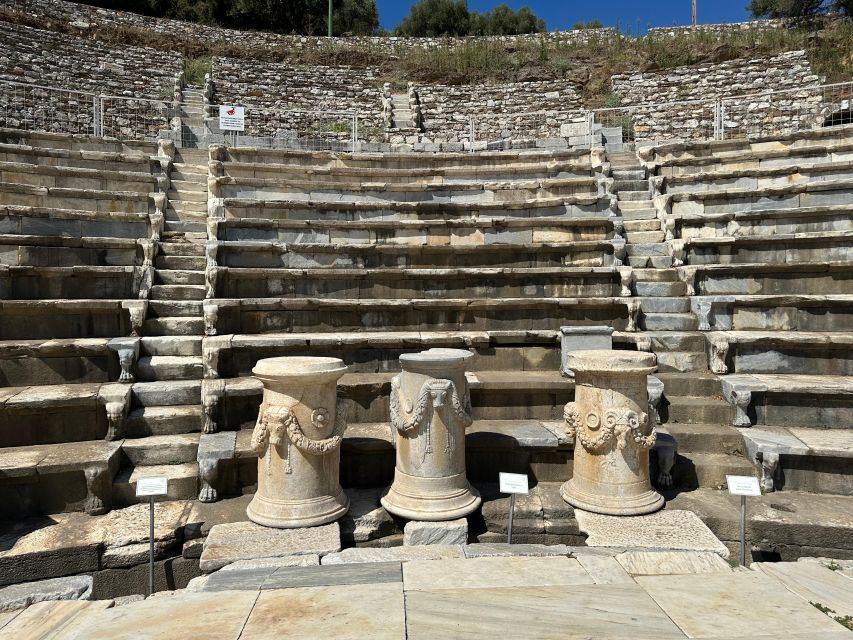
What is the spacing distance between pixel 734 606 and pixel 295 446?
374 cm

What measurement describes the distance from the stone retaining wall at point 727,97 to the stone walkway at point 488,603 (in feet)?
42.2

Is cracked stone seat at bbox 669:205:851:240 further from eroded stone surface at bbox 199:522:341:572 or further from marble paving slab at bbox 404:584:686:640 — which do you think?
eroded stone surface at bbox 199:522:341:572

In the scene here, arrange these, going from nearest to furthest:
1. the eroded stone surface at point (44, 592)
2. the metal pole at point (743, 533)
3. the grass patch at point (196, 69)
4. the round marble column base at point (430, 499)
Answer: the eroded stone surface at point (44, 592)
the metal pole at point (743, 533)
the round marble column base at point (430, 499)
the grass patch at point (196, 69)

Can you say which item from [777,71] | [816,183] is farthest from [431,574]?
[777,71]

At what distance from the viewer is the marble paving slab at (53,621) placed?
3244mm

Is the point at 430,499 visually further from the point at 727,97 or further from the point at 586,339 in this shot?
the point at 727,97

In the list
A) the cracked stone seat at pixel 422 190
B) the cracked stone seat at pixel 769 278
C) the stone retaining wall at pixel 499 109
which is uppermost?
the stone retaining wall at pixel 499 109

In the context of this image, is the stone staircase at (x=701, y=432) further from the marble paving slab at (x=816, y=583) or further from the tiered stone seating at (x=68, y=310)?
the tiered stone seating at (x=68, y=310)

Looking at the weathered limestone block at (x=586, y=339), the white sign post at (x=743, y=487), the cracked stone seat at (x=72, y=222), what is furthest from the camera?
the cracked stone seat at (x=72, y=222)

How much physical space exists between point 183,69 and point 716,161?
19.4 meters

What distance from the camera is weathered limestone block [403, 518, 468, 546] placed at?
5012mm

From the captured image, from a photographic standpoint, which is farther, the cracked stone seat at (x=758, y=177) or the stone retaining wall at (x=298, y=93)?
the stone retaining wall at (x=298, y=93)

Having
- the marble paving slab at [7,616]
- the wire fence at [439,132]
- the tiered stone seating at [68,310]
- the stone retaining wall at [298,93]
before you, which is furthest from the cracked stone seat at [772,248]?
the stone retaining wall at [298,93]

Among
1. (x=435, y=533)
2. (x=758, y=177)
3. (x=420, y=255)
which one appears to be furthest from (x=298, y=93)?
(x=435, y=533)
